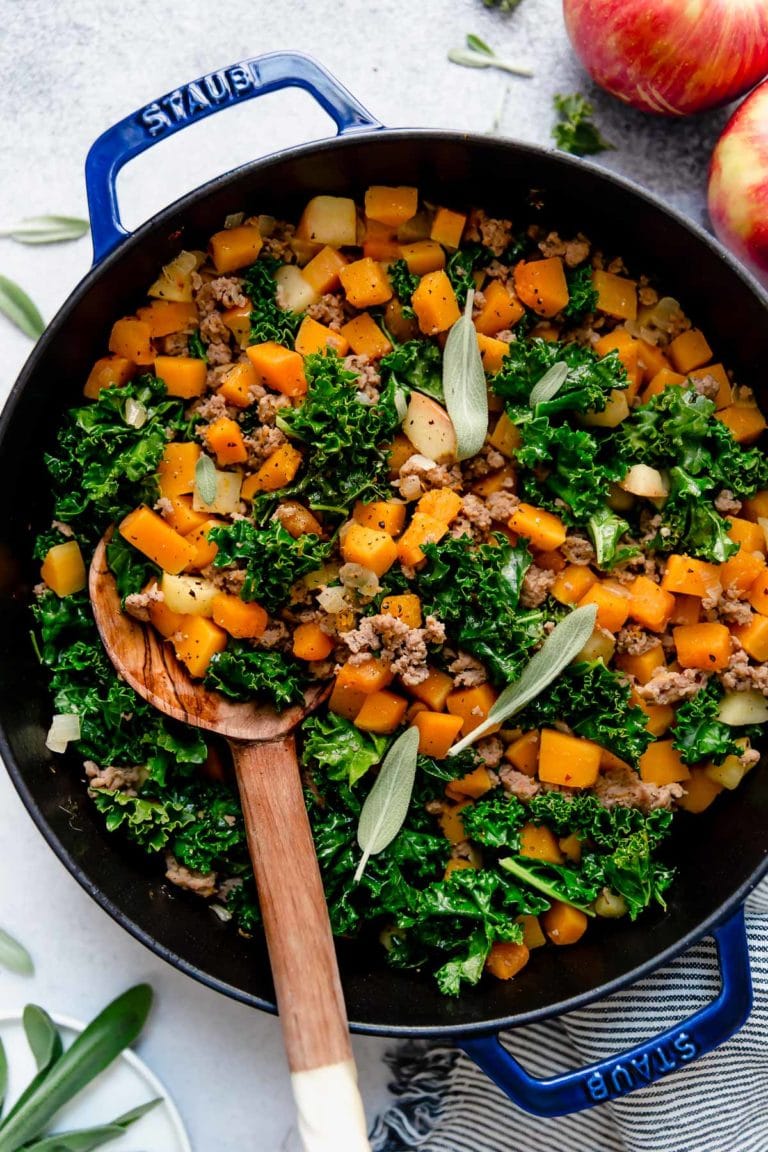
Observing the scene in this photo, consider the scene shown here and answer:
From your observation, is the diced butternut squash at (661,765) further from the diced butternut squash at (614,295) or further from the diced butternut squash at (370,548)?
the diced butternut squash at (614,295)

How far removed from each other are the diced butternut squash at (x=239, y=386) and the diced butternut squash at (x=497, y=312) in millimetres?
549

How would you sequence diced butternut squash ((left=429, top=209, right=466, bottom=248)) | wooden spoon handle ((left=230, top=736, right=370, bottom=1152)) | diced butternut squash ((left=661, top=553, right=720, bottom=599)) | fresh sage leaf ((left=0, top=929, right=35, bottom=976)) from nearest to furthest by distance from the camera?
wooden spoon handle ((left=230, top=736, right=370, bottom=1152)) < diced butternut squash ((left=661, top=553, right=720, bottom=599)) < diced butternut squash ((left=429, top=209, right=466, bottom=248)) < fresh sage leaf ((left=0, top=929, right=35, bottom=976))

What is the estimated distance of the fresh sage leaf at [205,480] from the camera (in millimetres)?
2516

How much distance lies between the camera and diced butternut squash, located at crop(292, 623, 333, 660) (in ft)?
8.21

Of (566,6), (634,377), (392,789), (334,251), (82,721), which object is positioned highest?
(566,6)

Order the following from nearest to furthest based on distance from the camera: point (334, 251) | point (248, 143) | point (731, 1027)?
point (731, 1027)
point (334, 251)
point (248, 143)

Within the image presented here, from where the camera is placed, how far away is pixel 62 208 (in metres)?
2.92

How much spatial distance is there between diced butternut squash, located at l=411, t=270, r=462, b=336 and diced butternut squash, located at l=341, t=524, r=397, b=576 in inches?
20.3

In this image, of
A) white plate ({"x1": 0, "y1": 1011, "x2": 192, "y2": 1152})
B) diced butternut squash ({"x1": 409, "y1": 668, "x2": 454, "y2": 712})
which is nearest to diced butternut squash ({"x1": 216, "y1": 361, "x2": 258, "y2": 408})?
diced butternut squash ({"x1": 409, "y1": 668, "x2": 454, "y2": 712})

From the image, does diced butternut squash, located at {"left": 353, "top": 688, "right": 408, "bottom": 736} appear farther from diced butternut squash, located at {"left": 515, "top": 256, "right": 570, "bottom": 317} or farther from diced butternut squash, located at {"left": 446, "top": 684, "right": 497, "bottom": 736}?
diced butternut squash, located at {"left": 515, "top": 256, "right": 570, "bottom": 317}

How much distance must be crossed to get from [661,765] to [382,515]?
902 mm

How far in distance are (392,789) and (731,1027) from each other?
94 cm

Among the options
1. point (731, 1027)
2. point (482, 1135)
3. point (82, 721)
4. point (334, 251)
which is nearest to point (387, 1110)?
point (482, 1135)

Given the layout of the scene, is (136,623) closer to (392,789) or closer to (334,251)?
(392,789)
